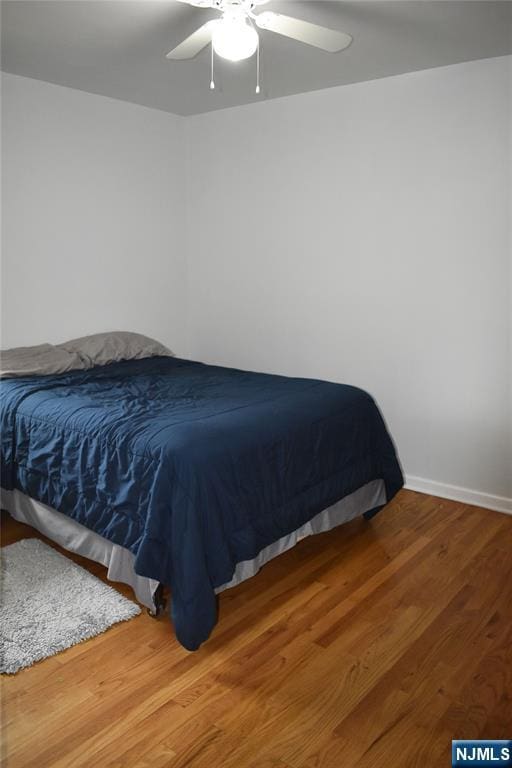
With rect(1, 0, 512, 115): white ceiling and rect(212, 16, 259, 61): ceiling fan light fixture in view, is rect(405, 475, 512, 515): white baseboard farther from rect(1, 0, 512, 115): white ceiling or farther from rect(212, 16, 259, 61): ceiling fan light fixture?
rect(212, 16, 259, 61): ceiling fan light fixture

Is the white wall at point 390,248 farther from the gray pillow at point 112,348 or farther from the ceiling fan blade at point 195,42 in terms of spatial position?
the ceiling fan blade at point 195,42

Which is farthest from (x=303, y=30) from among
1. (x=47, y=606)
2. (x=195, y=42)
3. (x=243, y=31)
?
(x=47, y=606)

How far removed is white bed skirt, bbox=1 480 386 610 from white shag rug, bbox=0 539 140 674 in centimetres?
9

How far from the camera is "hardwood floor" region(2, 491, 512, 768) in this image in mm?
1725

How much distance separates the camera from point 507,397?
10.7 feet

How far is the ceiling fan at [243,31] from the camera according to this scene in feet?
7.01

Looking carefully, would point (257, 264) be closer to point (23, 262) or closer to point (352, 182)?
point (352, 182)

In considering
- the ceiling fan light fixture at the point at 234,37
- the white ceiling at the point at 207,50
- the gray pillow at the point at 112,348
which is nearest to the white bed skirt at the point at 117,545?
the gray pillow at the point at 112,348

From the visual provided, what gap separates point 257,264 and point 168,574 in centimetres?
267

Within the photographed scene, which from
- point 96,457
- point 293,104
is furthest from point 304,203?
point 96,457

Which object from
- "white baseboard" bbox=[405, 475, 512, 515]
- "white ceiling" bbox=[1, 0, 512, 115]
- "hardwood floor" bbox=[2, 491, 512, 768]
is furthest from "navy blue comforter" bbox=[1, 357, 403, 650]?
"white ceiling" bbox=[1, 0, 512, 115]

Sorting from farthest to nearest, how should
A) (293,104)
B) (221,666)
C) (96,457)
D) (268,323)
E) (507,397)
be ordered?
(268,323) < (293,104) < (507,397) < (96,457) < (221,666)

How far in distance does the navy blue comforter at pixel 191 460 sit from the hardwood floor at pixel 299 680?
0.22 m

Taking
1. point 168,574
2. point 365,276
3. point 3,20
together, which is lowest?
point 168,574
